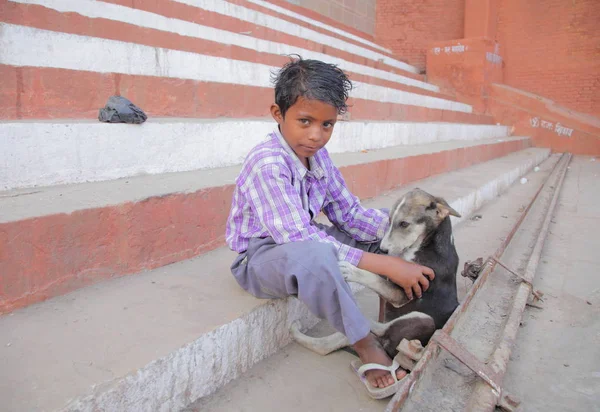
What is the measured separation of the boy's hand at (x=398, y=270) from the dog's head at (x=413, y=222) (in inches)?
13.4

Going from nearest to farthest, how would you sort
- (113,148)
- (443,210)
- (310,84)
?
(310,84) < (443,210) < (113,148)

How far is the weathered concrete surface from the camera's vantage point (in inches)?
75.3

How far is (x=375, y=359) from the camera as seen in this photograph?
184 cm

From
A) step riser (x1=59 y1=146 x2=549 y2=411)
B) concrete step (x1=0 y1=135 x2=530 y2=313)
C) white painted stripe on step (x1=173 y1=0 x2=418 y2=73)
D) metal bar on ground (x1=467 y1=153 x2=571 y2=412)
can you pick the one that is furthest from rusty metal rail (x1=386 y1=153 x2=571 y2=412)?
white painted stripe on step (x1=173 y1=0 x2=418 y2=73)

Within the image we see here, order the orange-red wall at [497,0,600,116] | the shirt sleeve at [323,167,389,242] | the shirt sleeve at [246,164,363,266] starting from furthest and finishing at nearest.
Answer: the orange-red wall at [497,0,600,116]
the shirt sleeve at [323,167,389,242]
the shirt sleeve at [246,164,363,266]

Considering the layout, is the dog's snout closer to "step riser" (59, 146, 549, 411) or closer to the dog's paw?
the dog's paw

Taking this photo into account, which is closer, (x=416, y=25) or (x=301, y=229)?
(x=301, y=229)

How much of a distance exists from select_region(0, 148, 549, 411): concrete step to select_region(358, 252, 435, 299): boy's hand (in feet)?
1.64

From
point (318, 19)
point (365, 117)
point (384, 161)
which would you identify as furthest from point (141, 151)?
point (318, 19)

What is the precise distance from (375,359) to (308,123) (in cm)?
108

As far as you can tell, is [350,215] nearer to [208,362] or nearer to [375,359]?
[375,359]

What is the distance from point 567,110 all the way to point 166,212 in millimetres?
11725

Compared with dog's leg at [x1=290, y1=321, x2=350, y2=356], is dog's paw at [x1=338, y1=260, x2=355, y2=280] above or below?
above

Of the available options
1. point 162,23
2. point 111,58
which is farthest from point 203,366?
point 162,23
